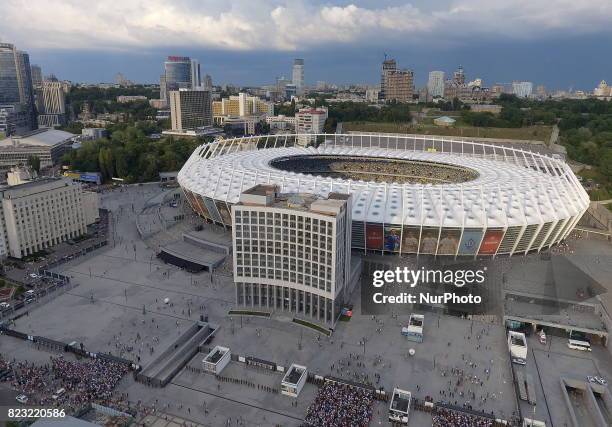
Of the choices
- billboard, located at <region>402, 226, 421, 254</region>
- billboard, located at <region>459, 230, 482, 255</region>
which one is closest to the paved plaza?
billboard, located at <region>402, 226, 421, 254</region>

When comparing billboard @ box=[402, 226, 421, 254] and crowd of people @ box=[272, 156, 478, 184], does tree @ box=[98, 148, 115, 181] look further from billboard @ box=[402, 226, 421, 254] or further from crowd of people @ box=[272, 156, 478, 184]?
billboard @ box=[402, 226, 421, 254]

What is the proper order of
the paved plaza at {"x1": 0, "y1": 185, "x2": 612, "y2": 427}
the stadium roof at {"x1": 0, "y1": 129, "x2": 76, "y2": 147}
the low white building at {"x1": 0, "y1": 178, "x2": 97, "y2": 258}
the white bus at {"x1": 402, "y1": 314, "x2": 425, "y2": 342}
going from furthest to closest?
the stadium roof at {"x1": 0, "y1": 129, "x2": 76, "y2": 147} → the low white building at {"x1": 0, "y1": 178, "x2": 97, "y2": 258} → the white bus at {"x1": 402, "y1": 314, "x2": 425, "y2": 342} → the paved plaza at {"x1": 0, "y1": 185, "x2": 612, "y2": 427}

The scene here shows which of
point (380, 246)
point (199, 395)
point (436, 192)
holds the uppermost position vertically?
point (436, 192)

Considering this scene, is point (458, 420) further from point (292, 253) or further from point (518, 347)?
point (292, 253)

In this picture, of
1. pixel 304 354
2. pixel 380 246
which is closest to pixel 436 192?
pixel 380 246

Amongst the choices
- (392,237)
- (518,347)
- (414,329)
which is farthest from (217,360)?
(518,347)

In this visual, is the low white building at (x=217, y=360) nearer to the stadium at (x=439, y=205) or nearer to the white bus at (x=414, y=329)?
the white bus at (x=414, y=329)

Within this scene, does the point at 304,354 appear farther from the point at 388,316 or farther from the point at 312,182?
the point at 312,182
